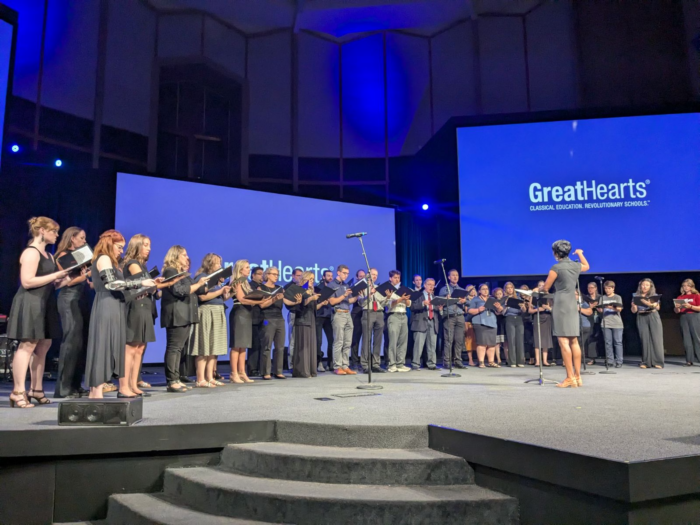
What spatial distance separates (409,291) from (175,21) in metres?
→ 7.04

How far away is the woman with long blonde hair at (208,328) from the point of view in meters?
5.88

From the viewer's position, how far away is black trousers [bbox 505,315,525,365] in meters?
9.11

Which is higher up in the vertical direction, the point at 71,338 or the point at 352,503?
the point at 71,338

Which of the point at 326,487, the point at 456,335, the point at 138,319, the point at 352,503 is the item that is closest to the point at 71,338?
the point at 138,319

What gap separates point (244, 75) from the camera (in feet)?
35.5

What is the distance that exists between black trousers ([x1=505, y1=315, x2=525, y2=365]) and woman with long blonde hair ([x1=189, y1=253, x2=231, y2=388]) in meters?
5.25

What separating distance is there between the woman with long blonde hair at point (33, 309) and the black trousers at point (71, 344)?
0.35m

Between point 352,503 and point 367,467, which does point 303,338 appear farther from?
point 352,503

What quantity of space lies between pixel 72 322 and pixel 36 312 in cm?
61

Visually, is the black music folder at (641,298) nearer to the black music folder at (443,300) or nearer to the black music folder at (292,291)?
the black music folder at (443,300)

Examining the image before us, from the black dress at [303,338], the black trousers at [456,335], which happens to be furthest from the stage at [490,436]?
the black trousers at [456,335]

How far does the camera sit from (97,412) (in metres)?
3.29

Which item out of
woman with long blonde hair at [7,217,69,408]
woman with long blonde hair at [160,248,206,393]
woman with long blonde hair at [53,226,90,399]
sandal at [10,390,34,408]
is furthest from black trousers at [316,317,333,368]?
sandal at [10,390,34,408]

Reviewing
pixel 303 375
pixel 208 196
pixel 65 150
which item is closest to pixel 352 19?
pixel 208 196
